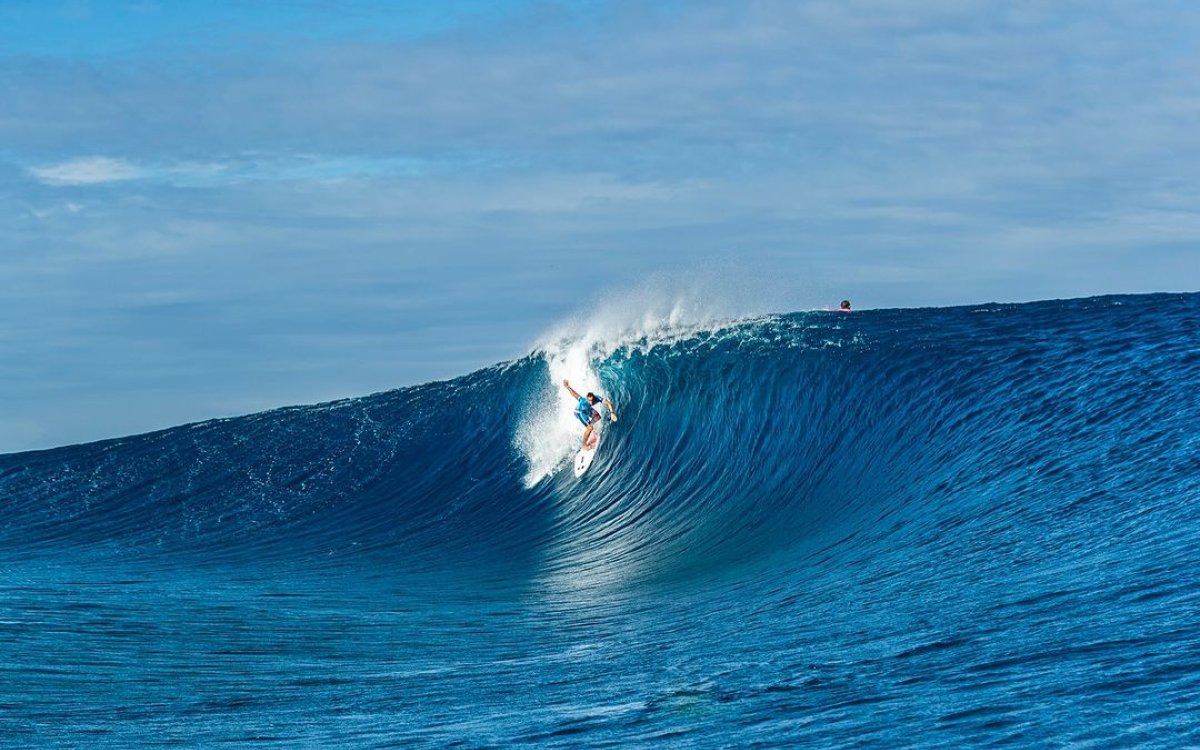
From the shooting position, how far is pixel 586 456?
72.7 feet

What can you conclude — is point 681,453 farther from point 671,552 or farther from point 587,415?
point 671,552

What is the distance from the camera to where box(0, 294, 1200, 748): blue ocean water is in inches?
326

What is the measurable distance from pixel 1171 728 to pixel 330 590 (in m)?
11.8

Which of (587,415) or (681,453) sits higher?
(587,415)

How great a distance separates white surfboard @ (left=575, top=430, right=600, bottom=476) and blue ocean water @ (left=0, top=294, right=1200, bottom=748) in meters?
0.24

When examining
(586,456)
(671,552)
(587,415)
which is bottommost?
(671,552)

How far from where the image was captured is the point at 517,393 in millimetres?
25312

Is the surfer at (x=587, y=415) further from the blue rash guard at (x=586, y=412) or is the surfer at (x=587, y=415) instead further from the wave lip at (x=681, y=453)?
the wave lip at (x=681, y=453)

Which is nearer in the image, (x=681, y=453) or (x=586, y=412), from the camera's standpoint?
(x=681, y=453)

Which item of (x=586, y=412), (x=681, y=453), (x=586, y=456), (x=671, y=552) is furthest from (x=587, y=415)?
(x=671, y=552)

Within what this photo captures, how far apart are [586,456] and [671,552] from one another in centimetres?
557

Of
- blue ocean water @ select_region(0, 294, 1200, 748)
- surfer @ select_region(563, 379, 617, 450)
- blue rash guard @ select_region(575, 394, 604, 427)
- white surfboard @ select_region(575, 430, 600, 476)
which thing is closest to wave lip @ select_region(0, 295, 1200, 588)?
blue ocean water @ select_region(0, 294, 1200, 748)

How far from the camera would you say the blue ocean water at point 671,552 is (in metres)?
8.28

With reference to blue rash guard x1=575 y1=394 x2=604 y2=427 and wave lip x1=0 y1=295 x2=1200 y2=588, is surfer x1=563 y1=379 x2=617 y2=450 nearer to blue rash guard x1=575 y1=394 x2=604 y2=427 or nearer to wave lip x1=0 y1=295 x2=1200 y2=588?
blue rash guard x1=575 y1=394 x2=604 y2=427
